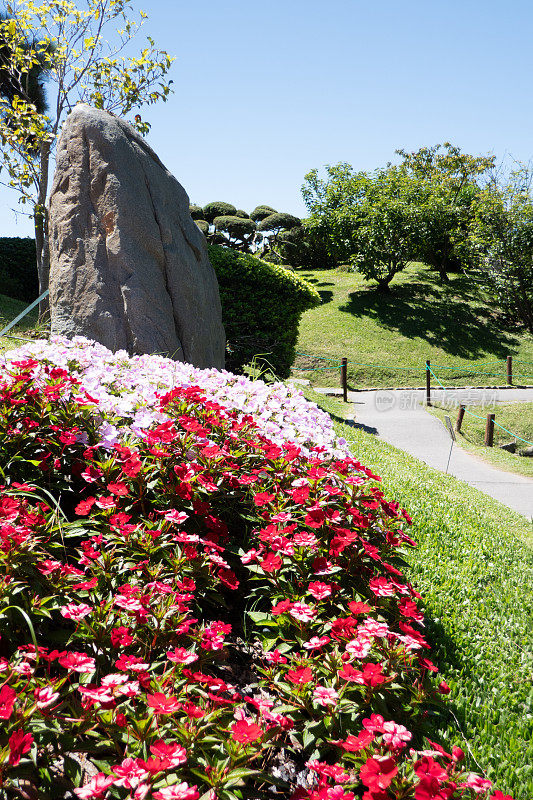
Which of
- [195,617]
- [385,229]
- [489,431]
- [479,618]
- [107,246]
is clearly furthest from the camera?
[385,229]

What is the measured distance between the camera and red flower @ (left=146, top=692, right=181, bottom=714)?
1.27 metres

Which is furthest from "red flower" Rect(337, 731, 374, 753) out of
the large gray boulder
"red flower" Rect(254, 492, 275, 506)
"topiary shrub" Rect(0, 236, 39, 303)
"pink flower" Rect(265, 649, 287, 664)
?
"topiary shrub" Rect(0, 236, 39, 303)

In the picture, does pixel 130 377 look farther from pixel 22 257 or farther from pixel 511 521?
pixel 22 257

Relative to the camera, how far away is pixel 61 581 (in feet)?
5.45

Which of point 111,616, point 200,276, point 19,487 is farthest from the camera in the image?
point 200,276

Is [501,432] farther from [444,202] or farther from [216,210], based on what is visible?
[216,210]

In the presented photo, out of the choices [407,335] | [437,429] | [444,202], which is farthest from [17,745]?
[444,202]

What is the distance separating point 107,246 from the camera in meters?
5.29

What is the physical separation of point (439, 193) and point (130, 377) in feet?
81.4

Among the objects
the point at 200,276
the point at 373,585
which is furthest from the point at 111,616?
the point at 200,276

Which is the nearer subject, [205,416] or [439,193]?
[205,416]

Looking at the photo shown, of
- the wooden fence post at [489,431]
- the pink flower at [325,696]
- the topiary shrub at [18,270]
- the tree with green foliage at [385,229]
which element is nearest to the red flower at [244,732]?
the pink flower at [325,696]

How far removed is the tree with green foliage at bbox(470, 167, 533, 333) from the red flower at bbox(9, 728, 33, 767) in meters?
22.9

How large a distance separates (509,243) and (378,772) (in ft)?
74.3
